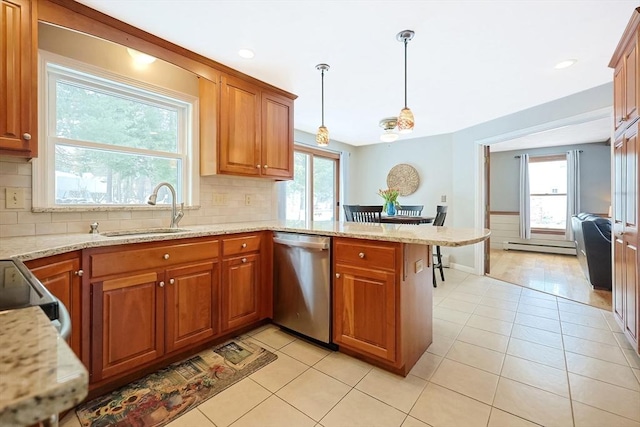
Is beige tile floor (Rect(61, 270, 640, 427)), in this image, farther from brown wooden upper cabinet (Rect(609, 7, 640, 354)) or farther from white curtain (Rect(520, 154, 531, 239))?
white curtain (Rect(520, 154, 531, 239))

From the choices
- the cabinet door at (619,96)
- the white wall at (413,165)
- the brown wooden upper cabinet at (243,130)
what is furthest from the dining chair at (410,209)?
the cabinet door at (619,96)

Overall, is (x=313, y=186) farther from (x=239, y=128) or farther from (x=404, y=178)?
(x=239, y=128)

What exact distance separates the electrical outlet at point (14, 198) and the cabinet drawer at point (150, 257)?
0.71m

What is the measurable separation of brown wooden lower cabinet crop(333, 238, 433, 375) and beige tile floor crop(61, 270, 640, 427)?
0.13 meters

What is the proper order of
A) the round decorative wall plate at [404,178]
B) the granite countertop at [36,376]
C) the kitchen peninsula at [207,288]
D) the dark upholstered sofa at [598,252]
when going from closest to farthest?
1. the granite countertop at [36,376]
2. the kitchen peninsula at [207,288]
3. the dark upholstered sofa at [598,252]
4. the round decorative wall plate at [404,178]

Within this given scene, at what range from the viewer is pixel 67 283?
149 cm

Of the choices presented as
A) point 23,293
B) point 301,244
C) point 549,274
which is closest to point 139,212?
point 301,244

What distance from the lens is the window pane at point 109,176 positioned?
2.04 meters

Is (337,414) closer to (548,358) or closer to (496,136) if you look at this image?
(548,358)

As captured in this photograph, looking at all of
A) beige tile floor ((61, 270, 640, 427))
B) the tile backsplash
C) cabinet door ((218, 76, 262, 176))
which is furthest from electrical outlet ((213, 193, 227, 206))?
beige tile floor ((61, 270, 640, 427))

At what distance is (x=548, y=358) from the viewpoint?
2.02 metres

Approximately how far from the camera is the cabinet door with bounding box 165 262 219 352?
190 centimetres

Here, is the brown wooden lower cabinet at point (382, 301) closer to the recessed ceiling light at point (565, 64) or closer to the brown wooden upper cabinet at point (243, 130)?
the brown wooden upper cabinet at point (243, 130)

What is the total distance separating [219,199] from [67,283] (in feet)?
4.92
